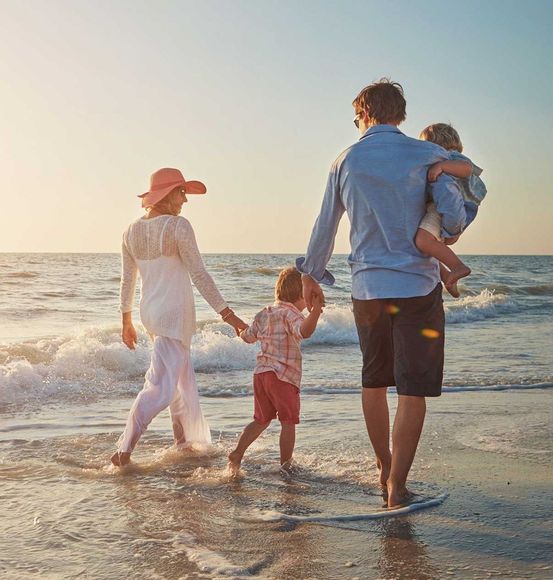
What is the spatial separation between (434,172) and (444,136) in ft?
1.31

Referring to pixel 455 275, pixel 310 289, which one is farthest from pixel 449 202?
pixel 310 289

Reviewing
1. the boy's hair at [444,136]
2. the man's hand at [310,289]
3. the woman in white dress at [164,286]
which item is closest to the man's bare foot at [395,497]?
the man's hand at [310,289]

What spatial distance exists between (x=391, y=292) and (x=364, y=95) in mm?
1009

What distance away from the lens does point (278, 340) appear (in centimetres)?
461

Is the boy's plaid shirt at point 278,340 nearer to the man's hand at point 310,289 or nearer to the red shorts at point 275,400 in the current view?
the red shorts at point 275,400

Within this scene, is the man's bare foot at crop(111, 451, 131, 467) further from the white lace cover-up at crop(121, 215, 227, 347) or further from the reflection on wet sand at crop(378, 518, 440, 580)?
the reflection on wet sand at crop(378, 518, 440, 580)

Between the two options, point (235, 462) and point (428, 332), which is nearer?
point (428, 332)

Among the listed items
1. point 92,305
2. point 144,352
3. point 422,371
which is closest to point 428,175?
point 422,371

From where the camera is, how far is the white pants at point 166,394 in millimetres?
4738

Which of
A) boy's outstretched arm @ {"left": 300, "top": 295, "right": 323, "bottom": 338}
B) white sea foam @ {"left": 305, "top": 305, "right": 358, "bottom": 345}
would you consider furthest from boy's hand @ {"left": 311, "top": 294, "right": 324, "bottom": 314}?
white sea foam @ {"left": 305, "top": 305, "right": 358, "bottom": 345}

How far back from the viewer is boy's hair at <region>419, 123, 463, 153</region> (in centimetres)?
386

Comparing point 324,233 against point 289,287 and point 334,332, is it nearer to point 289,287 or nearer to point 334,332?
point 289,287

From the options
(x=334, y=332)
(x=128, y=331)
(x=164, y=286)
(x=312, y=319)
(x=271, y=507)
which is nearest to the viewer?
(x=271, y=507)

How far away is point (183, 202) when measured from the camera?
16.1 feet
